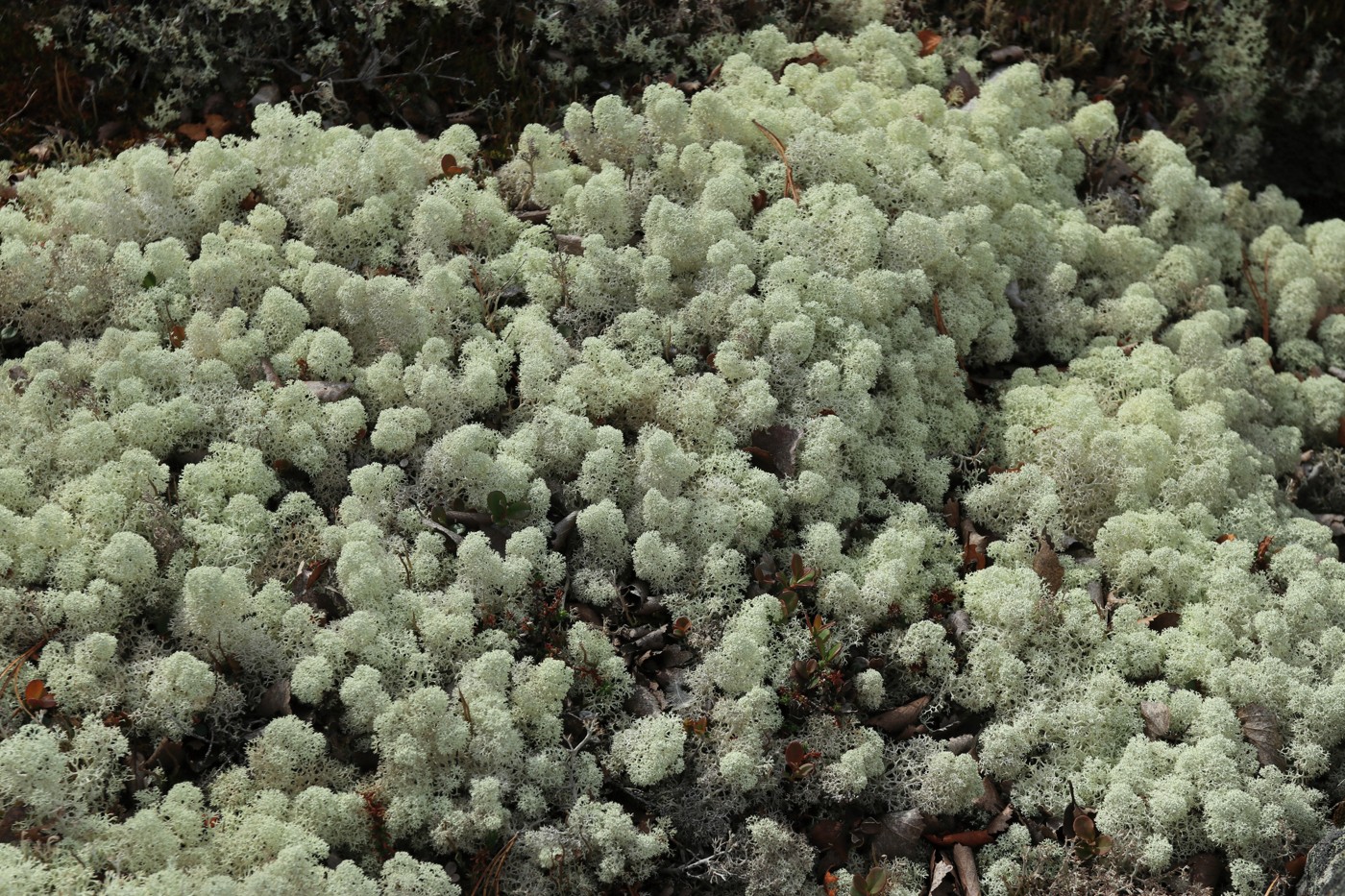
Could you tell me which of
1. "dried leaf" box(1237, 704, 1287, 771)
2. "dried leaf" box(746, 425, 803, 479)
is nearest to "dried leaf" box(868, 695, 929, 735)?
"dried leaf" box(746, 425, 803, 479)

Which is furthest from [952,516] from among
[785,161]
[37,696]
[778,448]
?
[37,696]

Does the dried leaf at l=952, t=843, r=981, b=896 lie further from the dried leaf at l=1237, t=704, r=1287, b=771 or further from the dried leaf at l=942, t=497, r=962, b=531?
the dried leaf at l=942, t=497, r=962, b=531

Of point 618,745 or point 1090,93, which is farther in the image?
point 1090,93

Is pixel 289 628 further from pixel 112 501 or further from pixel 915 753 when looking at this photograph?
pixel 915 753

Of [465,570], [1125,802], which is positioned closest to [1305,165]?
[1125,802]

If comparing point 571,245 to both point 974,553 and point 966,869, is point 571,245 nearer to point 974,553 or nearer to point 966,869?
point 974,553
